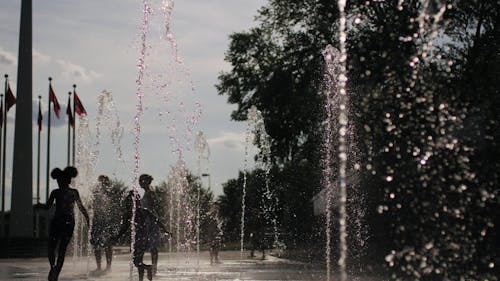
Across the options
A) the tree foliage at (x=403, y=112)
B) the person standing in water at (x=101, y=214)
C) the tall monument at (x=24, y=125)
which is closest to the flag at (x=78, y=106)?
the tree foliage at (x=403, y=112)

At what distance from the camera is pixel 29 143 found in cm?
3303

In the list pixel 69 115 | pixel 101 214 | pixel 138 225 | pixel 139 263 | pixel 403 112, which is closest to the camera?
pixel 403 112

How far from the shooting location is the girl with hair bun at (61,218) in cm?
1155

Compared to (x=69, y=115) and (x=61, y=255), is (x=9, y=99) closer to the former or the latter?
(x=69, y=115)

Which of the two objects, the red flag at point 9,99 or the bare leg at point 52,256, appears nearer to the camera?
the bare leg at point 52,256

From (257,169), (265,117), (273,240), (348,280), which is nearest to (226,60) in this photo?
(265,117)

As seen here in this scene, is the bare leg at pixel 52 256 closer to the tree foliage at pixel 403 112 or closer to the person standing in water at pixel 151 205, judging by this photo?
the person standing in water at pixel 151 205

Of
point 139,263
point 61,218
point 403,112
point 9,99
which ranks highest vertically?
point 9,99

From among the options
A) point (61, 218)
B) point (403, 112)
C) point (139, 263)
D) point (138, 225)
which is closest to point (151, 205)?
point (138, 225)

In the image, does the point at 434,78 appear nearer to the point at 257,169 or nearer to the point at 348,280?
the point at 348,280

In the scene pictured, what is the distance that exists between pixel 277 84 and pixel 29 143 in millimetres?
9888

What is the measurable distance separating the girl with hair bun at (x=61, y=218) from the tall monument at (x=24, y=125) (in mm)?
21493

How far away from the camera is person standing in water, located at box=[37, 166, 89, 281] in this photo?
11.6 m

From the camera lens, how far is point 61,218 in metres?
11.6
